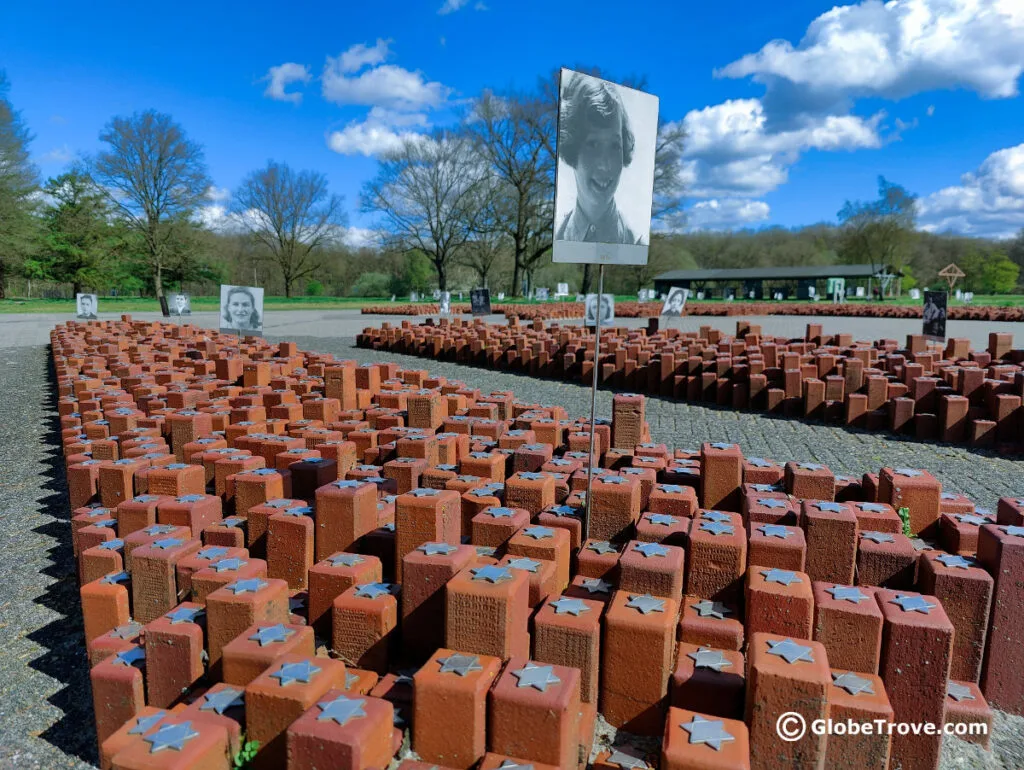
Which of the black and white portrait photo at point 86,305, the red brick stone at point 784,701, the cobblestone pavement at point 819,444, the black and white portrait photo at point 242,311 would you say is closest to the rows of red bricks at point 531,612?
the red brick stone at point 784,701

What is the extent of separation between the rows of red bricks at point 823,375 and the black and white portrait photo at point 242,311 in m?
5.23

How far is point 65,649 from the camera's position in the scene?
3160 mm

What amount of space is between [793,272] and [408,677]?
71989 millimetres

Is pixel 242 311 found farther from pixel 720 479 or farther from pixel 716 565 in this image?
pixel 716 565

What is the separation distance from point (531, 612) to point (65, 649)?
7.35ft

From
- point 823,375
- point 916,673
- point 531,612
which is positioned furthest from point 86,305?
point 916,673

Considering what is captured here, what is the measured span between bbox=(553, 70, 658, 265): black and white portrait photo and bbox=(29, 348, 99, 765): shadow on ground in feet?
9.34

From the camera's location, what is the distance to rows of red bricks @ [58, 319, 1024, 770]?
81.5 inches

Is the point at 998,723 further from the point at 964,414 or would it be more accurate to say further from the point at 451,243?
the point at 451,243

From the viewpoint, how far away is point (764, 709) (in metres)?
2.06

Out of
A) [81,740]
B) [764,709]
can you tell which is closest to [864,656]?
[764,709]

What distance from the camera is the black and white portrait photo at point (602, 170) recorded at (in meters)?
3.46

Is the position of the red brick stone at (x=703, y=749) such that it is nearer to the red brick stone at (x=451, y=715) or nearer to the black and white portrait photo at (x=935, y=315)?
the red brick stone at (x=451, y=715)

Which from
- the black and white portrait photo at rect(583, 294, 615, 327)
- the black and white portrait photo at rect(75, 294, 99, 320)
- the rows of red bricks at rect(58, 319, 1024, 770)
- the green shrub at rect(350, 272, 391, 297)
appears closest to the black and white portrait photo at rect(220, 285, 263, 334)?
the rows of red bricks at rect(58, 319, 1024, 770)
